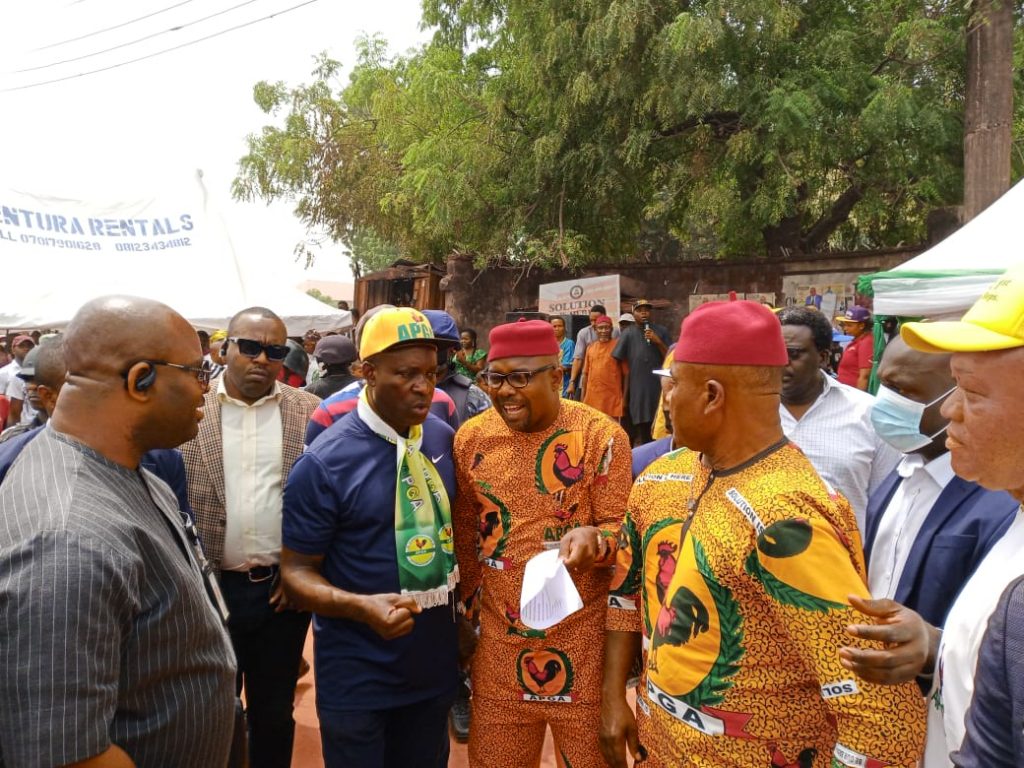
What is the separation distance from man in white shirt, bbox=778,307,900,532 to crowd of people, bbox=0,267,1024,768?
0.02 m

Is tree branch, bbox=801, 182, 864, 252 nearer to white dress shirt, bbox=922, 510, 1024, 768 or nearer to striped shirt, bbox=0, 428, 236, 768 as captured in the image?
white dress shirt, bbox=922, 510, 1024, 768

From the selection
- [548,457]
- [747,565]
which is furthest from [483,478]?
[747,565]

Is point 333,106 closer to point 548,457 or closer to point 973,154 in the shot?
Answer: point 973,154

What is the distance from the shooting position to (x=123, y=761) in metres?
1.41

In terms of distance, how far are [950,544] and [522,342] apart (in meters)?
1.36

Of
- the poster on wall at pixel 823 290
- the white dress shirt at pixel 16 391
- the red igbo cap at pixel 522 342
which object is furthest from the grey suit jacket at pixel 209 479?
the poster on wall at pixel 823 290

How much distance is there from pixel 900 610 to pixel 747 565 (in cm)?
30

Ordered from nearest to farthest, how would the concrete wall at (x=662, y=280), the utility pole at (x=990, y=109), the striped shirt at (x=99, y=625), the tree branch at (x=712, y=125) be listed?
1. the striped shirt at (x=99, y=625)
2. the utility pole at (x=990, y=109)
3. the concrete wall at (x=662, y=280)
4. the tree branch at (x=712, y=125)

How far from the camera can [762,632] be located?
5.48 feet

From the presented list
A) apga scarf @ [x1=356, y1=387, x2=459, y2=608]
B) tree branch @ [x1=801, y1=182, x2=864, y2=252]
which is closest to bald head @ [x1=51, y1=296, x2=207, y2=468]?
apga scarf @ [x1=356, y1=387, x2=459, y2=608]

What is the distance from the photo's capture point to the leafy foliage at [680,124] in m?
9.47

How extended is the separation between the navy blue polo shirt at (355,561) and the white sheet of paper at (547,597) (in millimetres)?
497

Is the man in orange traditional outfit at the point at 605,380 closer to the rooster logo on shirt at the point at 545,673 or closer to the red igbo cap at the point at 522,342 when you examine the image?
the red igbo cap at the point at 522,342

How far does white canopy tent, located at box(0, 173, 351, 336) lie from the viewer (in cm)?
796
